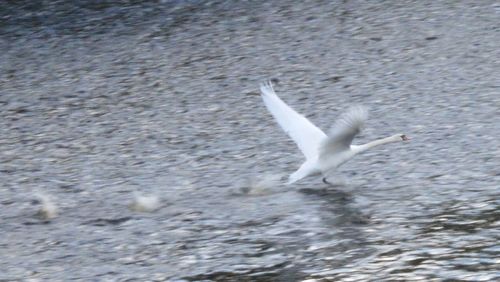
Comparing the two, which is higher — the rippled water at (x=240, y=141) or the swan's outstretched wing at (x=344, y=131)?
the swan's outstretched wing at (x=344, y=131)

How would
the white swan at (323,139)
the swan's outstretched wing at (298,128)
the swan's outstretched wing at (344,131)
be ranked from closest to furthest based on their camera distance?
the swan's outstretched wing at (344,131) → the white swan at (323,139) → the swan's outstretched wing at (298,128)

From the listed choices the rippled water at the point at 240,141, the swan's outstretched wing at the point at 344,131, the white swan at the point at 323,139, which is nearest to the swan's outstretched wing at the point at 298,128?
the white swan at the point at 323,139

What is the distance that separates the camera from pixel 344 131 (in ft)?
27.3

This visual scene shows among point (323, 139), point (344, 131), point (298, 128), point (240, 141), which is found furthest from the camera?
point (240, 141)

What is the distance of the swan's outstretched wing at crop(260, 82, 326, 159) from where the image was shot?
9.01 m

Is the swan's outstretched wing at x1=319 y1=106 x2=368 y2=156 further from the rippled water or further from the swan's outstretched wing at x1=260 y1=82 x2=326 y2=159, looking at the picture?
the rippled water

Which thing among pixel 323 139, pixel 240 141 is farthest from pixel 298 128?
pixel 240 141

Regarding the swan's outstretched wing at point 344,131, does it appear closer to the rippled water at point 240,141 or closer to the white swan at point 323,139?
the white swan at point 323,139

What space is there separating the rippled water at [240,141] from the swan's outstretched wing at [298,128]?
1.02ft

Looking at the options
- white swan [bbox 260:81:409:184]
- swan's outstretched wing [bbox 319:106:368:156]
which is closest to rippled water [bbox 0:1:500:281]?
white swan [bbox 260:81:409:184]

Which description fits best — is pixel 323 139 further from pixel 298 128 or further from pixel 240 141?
pixel 240 141

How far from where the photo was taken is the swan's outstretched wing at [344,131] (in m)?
8.11

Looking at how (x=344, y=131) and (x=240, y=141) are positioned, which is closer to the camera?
(x=344, y=131)

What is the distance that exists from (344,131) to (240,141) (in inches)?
91.2
